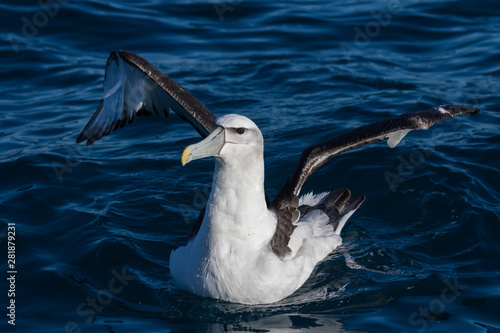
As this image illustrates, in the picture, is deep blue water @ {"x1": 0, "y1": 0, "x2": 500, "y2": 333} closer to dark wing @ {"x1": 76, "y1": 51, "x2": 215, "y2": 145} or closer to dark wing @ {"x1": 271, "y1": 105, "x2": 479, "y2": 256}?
dark wing @ {"x1": 271, "y1": 105, "x2": 479, "y2": 256}

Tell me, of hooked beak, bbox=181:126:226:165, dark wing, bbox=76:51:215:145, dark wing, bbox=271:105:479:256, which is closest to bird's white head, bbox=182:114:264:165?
hooked beak, bbox=181:126:226:165

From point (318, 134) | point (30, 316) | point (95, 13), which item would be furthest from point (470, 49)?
point (30, 316)

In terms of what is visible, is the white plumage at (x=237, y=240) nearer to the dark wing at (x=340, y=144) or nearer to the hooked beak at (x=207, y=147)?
the hooked beak at (x=207, y=147)

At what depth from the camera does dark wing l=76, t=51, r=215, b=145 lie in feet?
27.9

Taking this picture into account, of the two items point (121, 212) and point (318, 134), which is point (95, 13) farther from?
point (121, 212)

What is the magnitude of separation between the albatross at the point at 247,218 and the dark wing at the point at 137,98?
18mm

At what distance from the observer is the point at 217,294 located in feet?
23.8

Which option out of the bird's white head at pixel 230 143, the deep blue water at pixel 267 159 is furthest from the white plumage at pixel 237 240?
the deep blue water at pixel 267 159

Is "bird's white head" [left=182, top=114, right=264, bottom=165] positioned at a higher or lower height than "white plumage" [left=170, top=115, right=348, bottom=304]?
higher

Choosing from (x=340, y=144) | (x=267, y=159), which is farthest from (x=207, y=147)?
(x=267, y=159)

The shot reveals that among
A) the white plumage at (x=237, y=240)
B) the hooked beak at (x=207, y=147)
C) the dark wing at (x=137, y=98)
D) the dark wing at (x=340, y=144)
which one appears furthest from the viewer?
the dark wing at (x=137, y=98)

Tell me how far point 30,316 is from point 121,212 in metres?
2.63

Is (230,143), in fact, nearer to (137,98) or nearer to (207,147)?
(207,147)

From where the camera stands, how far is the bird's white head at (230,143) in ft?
22.0
